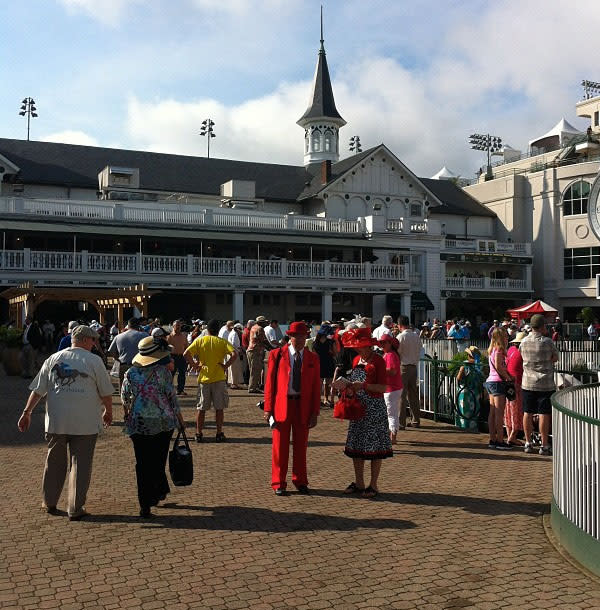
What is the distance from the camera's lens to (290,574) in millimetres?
5289

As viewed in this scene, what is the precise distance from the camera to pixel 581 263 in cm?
5006

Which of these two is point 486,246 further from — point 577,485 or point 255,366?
point 577,485

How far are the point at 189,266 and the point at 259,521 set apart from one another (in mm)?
28426

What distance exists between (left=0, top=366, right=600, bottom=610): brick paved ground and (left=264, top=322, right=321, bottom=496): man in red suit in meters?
0.27

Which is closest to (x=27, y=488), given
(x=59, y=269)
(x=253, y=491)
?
(x=253, y=491)

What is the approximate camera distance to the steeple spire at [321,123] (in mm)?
53719

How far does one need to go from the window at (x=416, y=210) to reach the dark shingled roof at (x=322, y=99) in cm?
1164

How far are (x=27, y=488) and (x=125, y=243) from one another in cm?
2883

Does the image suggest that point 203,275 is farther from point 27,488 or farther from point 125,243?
point 27,488

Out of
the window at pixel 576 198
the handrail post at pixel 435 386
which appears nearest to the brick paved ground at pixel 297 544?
the handrail post at pixel 435 386

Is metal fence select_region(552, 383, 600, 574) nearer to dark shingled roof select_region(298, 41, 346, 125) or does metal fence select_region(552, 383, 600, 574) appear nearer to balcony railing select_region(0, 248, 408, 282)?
balcony railing select_region(0, 248, 408, 282)

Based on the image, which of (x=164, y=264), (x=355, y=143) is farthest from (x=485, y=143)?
(x=164, y=264)

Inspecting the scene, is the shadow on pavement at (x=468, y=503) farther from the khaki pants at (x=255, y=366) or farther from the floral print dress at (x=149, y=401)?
the khaki pants at (x=255, y=366)

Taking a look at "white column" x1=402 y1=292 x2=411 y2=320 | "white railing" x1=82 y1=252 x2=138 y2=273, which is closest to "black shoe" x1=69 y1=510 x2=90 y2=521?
"white railing" x1=82 y1=252 x2=138 y2=273
